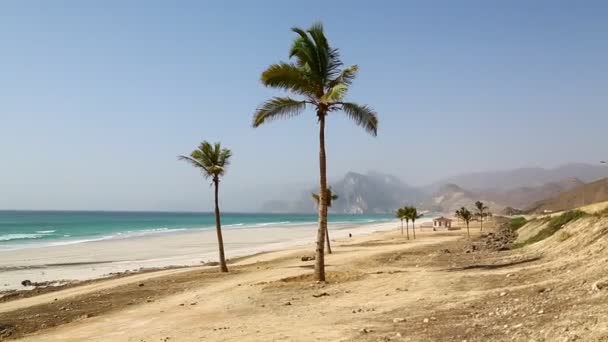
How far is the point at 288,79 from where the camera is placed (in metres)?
19.2

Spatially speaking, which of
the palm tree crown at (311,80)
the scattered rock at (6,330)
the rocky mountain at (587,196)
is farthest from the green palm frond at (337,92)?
the rocky mountain at (587,196)

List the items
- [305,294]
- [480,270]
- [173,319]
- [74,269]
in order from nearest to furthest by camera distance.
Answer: [173,319], [305,294], [480,270], [74,269]

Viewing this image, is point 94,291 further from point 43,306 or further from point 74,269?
point 74,269

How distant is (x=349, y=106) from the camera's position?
772 inches

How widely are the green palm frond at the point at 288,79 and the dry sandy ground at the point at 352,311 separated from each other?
7334 mm

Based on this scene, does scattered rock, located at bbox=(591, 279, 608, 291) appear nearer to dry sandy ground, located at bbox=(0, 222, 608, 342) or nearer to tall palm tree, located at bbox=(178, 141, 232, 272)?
dry sandy ground, located at bbox=(0, 222, 608, 342)

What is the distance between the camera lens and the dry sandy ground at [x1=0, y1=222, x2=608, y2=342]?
920cm

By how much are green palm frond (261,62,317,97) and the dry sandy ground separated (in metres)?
7.33

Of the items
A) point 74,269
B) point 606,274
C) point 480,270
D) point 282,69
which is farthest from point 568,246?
point 74,269

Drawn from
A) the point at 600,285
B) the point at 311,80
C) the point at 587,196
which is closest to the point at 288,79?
the point at 311,80

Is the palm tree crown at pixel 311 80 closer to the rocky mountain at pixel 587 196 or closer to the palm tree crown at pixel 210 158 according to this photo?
the palm tree crown at pixel 210 158

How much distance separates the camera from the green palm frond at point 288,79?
1898 cm

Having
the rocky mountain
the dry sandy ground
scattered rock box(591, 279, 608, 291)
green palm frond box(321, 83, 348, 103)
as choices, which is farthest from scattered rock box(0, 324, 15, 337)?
the rocky mountain

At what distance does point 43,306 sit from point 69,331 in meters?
7.01
